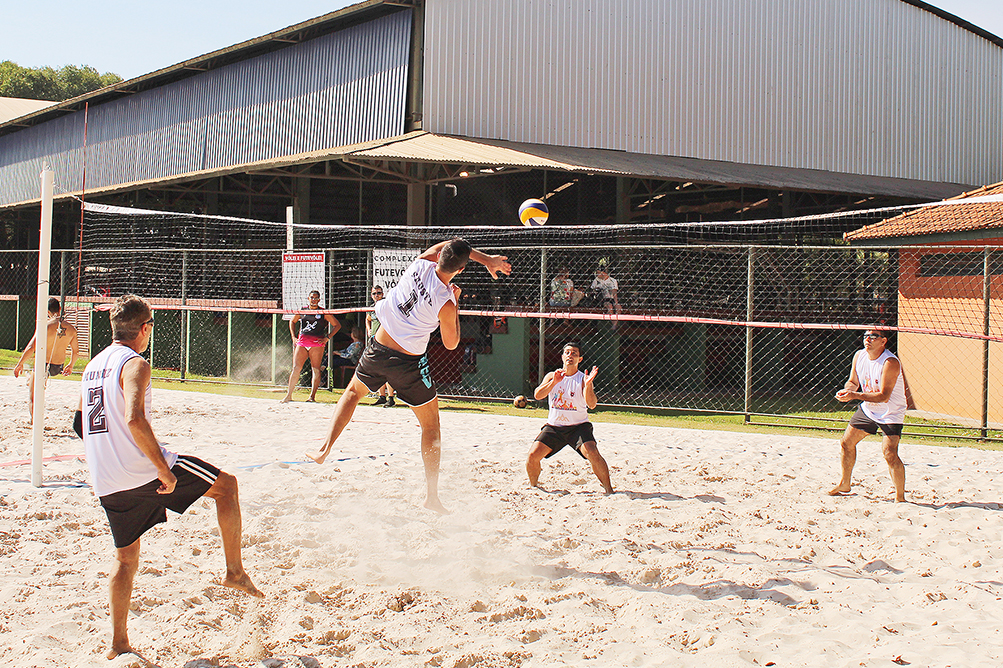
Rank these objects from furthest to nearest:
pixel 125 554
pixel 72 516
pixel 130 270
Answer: pixel 130 270, pixel 72 516, pixel 125 554

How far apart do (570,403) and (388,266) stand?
651 centimetres

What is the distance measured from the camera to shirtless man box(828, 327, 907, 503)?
21.0ft

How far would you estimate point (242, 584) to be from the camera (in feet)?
13.4

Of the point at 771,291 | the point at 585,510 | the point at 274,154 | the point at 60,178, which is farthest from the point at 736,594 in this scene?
the point at 60,178

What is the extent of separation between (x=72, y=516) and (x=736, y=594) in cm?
414

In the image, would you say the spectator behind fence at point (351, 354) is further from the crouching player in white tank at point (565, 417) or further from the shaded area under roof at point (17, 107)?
the shaded area under roof at point (17, 107)

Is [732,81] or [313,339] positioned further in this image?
[732,81]

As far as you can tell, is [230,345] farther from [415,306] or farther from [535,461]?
[415,306]

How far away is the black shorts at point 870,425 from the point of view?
645 centimetres

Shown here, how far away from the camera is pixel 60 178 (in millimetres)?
24656

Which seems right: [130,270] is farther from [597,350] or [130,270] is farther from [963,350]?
[963,350]

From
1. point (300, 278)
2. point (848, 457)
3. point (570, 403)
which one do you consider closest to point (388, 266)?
point (300, 278)

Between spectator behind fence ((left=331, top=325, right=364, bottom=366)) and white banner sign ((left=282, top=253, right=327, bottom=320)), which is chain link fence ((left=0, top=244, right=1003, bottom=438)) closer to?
white banner sign ((left=282, top=253, right=327, bottom=320))

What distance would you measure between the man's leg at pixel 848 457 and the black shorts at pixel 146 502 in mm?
4791
